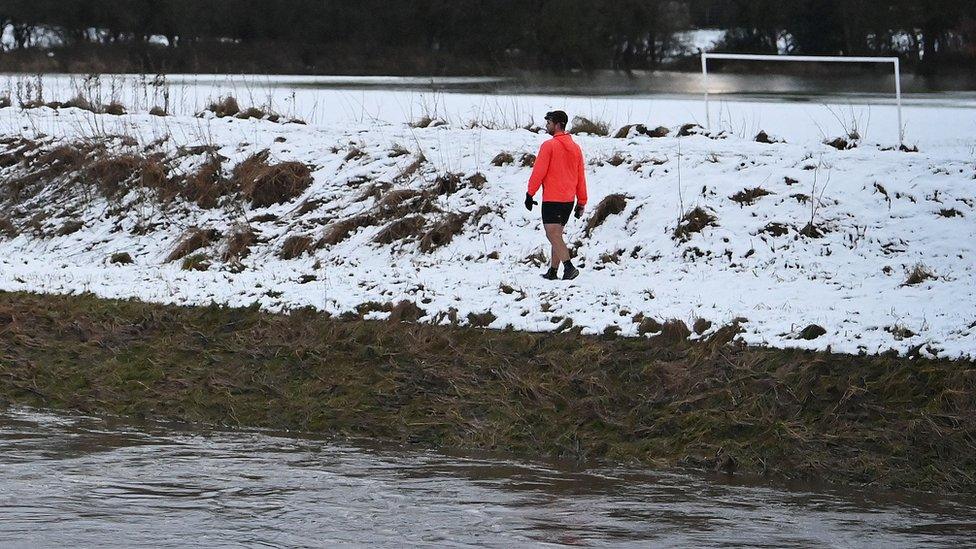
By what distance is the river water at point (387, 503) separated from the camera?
7211 mm

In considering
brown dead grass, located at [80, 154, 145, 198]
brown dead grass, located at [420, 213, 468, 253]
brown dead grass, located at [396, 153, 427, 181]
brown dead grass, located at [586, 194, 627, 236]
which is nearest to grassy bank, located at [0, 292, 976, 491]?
brown dead grass, located at [420, 213, 468, 253]

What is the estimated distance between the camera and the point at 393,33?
1845 inches

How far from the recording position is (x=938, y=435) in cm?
910

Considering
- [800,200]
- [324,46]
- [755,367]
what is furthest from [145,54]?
[755,367]

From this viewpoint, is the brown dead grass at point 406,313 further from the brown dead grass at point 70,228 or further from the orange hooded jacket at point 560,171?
the brown dead grass at point 70,228

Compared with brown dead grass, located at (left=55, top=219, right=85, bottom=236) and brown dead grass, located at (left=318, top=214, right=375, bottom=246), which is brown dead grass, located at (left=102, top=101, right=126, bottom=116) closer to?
brown dead grass, located at (left=55, top=219, right=85, bottom=236)

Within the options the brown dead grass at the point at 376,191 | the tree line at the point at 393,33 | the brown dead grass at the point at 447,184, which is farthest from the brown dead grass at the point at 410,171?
the tree line at the point at 393,33

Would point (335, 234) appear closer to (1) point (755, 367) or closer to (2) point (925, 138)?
(1) point (755, 367)

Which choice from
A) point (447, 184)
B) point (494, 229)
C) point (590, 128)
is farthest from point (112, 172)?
point (590, 128)

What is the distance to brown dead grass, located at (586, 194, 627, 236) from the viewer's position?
1474 centimetres

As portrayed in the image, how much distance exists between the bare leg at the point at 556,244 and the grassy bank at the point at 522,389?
1.66 metres

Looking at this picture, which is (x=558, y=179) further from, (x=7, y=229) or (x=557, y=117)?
(x=7, y=229)

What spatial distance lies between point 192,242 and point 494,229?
390cm

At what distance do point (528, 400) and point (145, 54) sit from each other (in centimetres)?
3659
